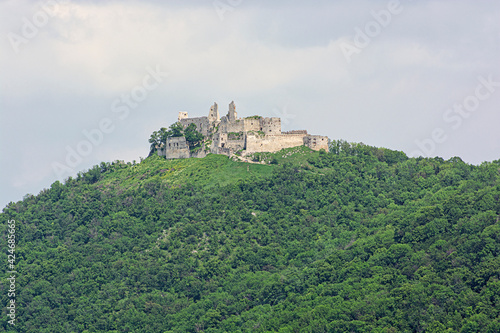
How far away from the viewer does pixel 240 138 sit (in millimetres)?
152625

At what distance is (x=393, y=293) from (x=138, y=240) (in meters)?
38.4

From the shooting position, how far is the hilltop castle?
498ft

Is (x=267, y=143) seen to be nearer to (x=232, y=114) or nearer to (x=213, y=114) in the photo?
(x=232, y=114)

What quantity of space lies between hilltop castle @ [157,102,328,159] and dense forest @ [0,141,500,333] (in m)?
1.88

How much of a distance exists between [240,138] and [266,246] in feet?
76.4

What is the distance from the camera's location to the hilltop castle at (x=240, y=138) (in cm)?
15188

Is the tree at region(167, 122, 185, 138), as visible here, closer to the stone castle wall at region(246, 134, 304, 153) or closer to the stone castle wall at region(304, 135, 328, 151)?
the stone castle wall at region(246, 134, 304, 153)

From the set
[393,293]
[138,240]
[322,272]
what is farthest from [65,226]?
[393,293]

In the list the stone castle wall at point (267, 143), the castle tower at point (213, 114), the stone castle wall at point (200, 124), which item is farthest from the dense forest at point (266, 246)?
the castle tower at point (213, 114)

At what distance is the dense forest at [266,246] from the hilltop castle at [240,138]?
188cm

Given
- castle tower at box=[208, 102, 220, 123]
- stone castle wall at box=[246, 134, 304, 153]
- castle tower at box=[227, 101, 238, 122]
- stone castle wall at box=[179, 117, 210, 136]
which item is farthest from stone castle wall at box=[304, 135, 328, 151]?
stone castle wall at box=[179, 117, 210, 136]

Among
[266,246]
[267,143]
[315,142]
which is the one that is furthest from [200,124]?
[266,246]

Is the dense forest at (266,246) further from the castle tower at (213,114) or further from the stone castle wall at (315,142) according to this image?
the castle tower at (213,114)

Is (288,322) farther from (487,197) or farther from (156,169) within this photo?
(156,169)
